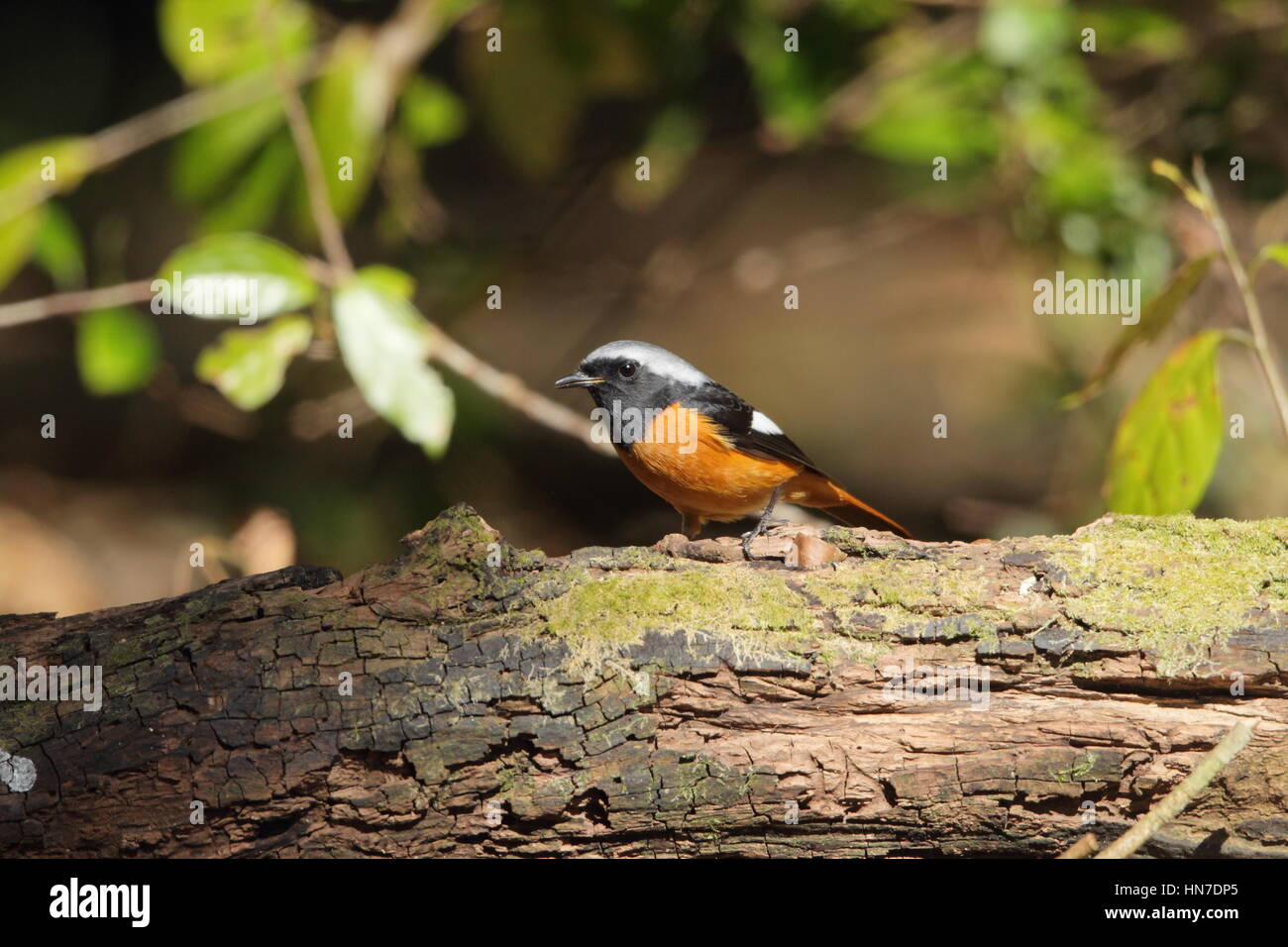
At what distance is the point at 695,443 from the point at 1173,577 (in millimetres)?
1756

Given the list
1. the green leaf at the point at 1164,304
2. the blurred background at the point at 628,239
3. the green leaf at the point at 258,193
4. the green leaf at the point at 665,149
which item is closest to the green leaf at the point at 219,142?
the blurred background at the point at 628,239

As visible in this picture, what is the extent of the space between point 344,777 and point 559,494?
14.9 feet

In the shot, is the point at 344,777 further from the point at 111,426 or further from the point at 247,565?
the point at 111,426

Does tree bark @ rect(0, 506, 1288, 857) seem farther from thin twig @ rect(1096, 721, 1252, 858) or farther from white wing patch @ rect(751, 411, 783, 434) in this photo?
white wing patch @ rect(751, 411, 783, 434)

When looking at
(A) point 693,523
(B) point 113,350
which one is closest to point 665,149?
(A) point 693,523

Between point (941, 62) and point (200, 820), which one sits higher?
point (941, 62)

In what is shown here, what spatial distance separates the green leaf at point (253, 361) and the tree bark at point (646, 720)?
773 millimetres

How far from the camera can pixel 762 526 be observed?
11.8 feet

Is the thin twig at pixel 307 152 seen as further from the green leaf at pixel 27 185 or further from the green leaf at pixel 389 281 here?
the green leaf at pixel 27 185

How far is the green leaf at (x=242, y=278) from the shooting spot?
3311 mm

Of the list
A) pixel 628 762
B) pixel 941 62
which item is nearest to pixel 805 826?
pixel 628 762

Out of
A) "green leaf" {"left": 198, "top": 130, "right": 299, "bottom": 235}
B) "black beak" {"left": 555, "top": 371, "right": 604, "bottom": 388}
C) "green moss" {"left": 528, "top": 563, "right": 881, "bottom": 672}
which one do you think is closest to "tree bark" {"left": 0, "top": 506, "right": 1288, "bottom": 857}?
"green moss" {"left": 528, "top": 563, "right": 881, "bottom": 672}

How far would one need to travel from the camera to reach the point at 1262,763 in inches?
100

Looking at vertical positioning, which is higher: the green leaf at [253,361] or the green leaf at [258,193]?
the green leaf at [258,193]
